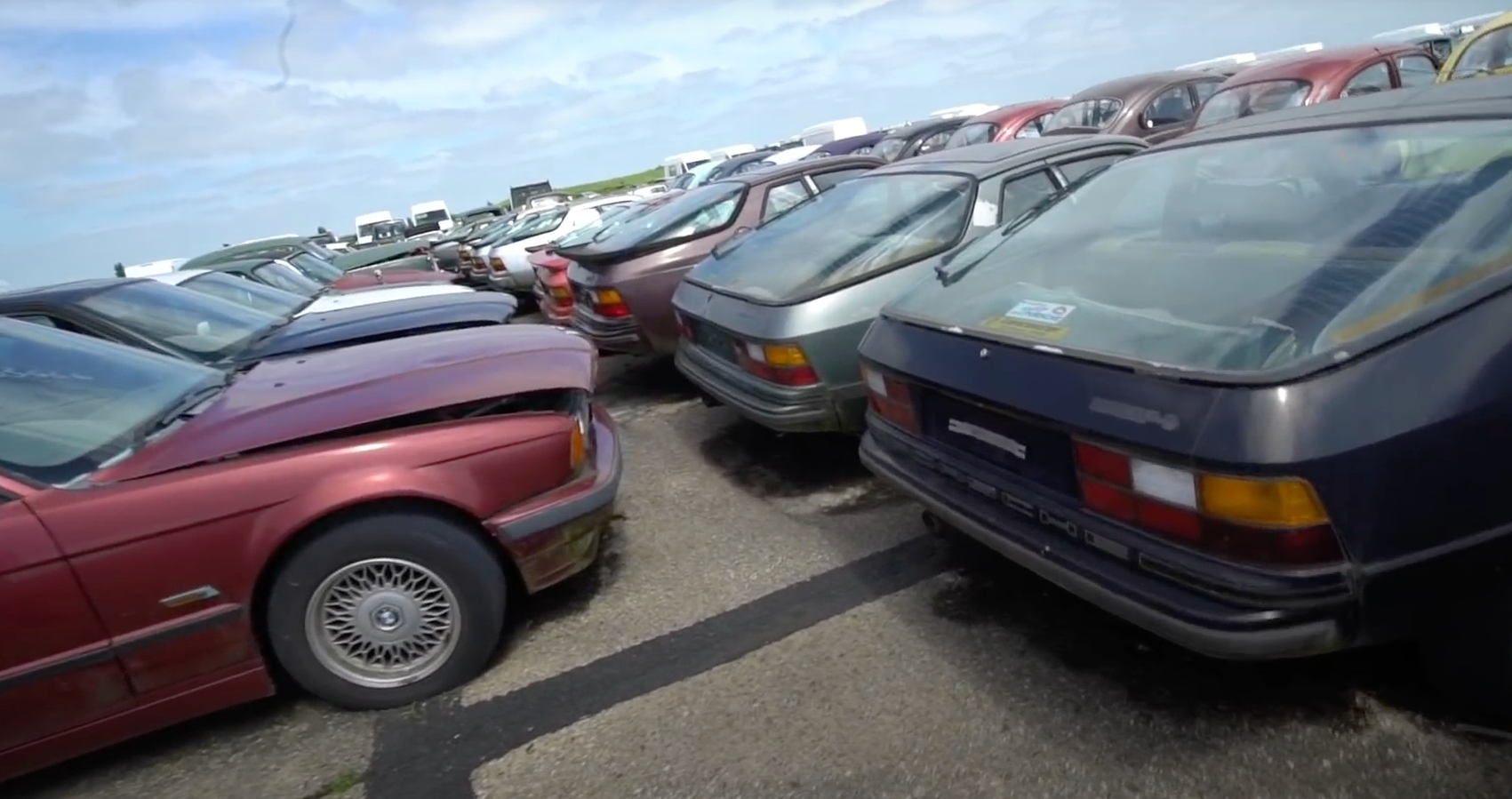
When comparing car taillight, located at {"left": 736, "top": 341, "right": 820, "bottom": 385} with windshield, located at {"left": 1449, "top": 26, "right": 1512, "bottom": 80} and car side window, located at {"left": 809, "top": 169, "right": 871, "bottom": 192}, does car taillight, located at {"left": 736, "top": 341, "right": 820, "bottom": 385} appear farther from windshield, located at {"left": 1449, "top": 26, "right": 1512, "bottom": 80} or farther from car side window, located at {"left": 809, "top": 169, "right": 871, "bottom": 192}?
windshield, located at {"left": 1449, "top": 26, "right": 1512, "bottom": 80}

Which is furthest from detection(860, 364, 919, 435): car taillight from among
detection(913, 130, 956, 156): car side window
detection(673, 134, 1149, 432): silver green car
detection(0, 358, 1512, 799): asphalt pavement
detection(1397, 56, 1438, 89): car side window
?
detection(913, 130, 956, 156): car side window

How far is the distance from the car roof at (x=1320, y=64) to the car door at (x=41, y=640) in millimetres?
11027

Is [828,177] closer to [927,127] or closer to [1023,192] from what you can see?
[1023,192]

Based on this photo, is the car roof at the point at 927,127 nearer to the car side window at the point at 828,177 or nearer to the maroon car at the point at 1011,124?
the maroon car at the point at 1011,124

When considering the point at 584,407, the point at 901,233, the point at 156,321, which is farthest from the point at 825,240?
the point at 156,321

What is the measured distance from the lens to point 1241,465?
2.00m

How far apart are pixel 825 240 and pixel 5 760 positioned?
3721 mm

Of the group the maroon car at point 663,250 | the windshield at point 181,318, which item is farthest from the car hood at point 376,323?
the maroon car at point 663,250

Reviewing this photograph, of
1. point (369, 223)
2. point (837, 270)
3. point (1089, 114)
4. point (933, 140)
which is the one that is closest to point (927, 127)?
point (933, 140)

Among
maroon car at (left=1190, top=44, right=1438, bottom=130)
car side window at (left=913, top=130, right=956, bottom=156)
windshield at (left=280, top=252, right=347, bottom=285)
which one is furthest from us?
car side window at (left=913, top=130, right=956, bottom=156)

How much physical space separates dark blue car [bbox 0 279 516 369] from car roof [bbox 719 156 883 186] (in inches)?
87.0

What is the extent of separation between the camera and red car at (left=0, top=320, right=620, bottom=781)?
8.85 feet

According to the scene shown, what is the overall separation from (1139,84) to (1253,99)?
8.18 ft

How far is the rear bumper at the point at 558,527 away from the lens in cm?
314
